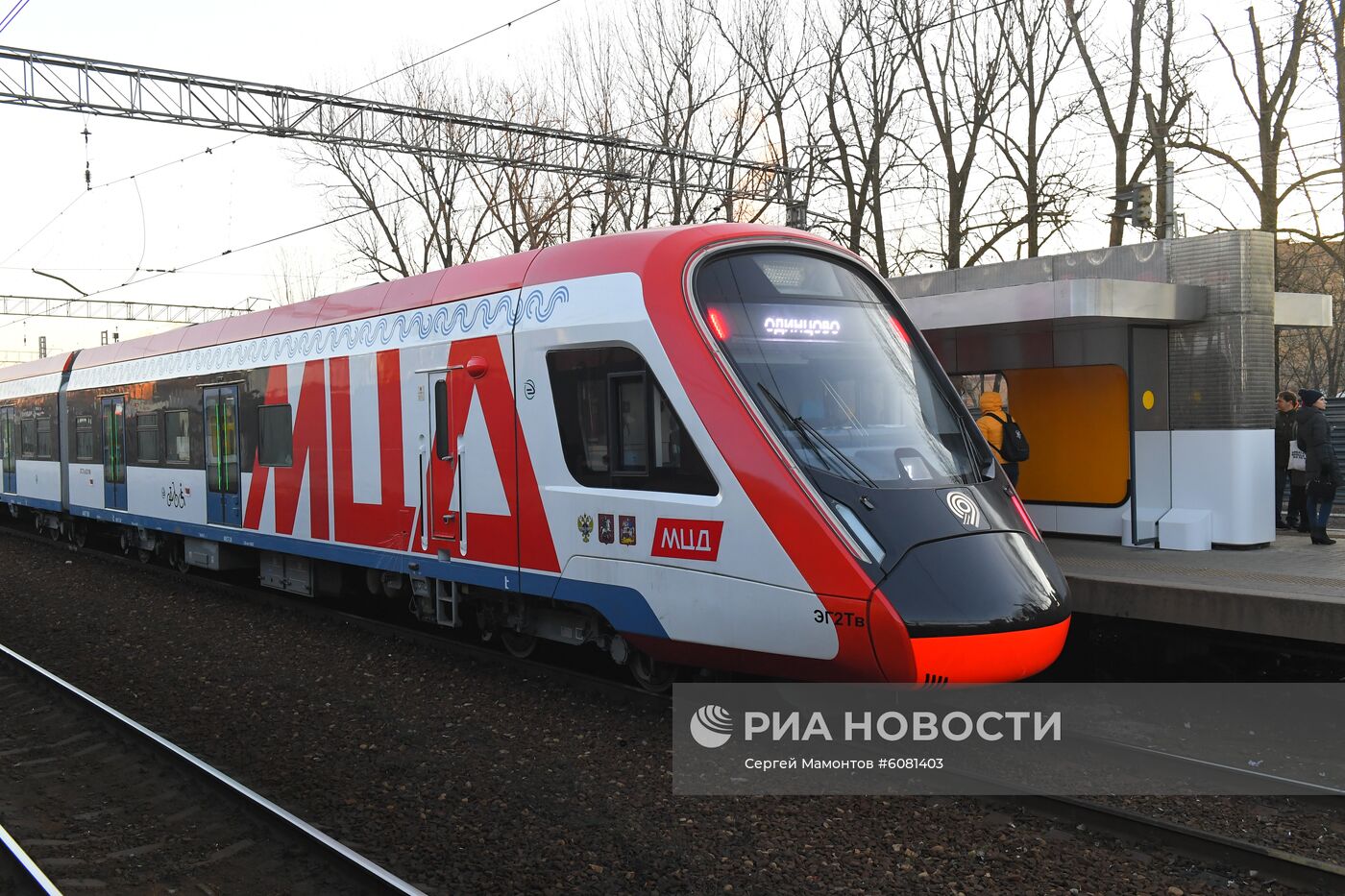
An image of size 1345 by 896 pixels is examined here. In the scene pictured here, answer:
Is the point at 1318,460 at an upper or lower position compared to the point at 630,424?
lower

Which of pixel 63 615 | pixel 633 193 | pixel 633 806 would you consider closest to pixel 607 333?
pixel 633 806

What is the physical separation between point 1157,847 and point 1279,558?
5.29 m

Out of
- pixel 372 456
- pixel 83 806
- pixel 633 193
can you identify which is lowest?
pixel 83 806

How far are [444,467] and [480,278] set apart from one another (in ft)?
4.89

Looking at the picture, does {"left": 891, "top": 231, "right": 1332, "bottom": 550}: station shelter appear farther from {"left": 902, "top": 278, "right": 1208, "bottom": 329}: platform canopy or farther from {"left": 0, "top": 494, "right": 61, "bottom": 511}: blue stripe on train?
{"left": 0, "top": 494, "right": 61, "bottom": 511}: blue stripe on train

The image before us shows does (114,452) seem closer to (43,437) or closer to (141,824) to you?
(43,437)

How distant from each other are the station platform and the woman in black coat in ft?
1.62

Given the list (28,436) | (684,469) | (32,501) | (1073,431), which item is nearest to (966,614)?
(684,469)

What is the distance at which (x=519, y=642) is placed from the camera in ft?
30.3

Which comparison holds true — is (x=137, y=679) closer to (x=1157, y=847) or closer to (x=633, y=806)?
(x=633, y=806)

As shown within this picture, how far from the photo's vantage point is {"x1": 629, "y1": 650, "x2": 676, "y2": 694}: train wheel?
7.67 meters

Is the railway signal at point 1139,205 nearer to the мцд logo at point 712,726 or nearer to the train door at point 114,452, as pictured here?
the мцд logo at point 712,726

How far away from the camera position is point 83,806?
638 centimetres

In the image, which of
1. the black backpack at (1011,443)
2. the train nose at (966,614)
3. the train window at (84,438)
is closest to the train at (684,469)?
the train nose at (966,614)
